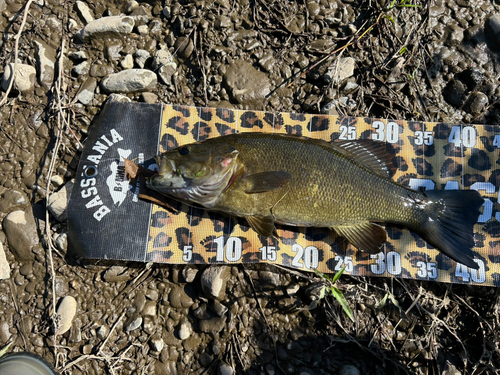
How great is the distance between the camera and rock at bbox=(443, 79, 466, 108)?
3.86 meters

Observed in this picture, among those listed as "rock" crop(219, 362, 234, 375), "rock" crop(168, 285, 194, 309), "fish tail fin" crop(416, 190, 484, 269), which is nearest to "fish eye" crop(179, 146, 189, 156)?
"rock" crop(168, 285, 194, 309)

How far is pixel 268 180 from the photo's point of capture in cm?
307

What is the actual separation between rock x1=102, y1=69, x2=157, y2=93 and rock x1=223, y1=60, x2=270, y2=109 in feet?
3.25

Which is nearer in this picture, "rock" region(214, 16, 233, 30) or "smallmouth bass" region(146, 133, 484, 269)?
"smallmouth bass" region(146, 133, 484, 269)

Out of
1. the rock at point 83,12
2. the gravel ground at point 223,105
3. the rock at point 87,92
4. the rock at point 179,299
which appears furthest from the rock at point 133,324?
the rock at point 83,12

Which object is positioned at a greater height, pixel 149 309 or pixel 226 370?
pixel 149 309

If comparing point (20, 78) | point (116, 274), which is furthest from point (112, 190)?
point (20, 78)

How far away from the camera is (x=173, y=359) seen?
3.30 m

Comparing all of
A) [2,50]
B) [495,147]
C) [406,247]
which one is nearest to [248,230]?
[406,247]

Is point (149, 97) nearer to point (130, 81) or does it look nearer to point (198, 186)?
point (130, 81)

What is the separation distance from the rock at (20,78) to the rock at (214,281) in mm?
3372

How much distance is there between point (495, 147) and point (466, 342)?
240cm

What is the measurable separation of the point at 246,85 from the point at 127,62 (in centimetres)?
163

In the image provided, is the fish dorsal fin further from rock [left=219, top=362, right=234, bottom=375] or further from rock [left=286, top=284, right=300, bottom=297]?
rock [left=219, top=362, right=234, bottom=375]
